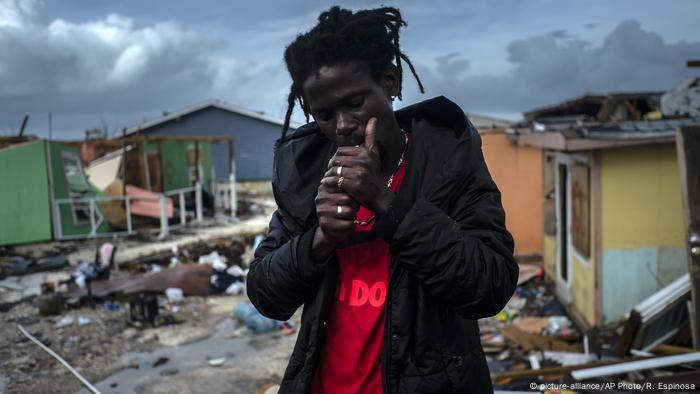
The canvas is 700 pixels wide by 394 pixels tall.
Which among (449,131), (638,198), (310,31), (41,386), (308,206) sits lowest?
(41,386)

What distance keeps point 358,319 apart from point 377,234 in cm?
33

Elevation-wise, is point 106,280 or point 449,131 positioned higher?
point 449,131

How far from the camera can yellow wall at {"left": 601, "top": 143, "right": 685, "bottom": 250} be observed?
645cm

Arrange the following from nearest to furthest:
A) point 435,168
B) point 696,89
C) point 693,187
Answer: point 435,168 < point 693,187 < point 696,89

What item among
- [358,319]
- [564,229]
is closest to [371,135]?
[358,319]

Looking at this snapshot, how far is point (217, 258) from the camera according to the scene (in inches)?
477

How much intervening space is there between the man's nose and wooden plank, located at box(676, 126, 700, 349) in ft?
14.4

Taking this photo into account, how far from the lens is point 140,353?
22.6 ft

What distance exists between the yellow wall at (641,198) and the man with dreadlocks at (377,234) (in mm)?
5687

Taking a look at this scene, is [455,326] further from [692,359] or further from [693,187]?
[693,187]

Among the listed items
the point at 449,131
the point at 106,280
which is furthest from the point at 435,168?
the point at 106,280

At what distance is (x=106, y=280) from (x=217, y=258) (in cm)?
278

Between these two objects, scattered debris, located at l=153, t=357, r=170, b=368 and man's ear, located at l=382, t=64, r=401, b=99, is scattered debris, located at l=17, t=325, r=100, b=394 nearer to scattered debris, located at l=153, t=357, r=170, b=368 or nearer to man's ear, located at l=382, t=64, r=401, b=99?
scattered debris, located at l=153, t=357, r=170, b=368

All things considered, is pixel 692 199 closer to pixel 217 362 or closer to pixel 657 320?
pixel 657 320
